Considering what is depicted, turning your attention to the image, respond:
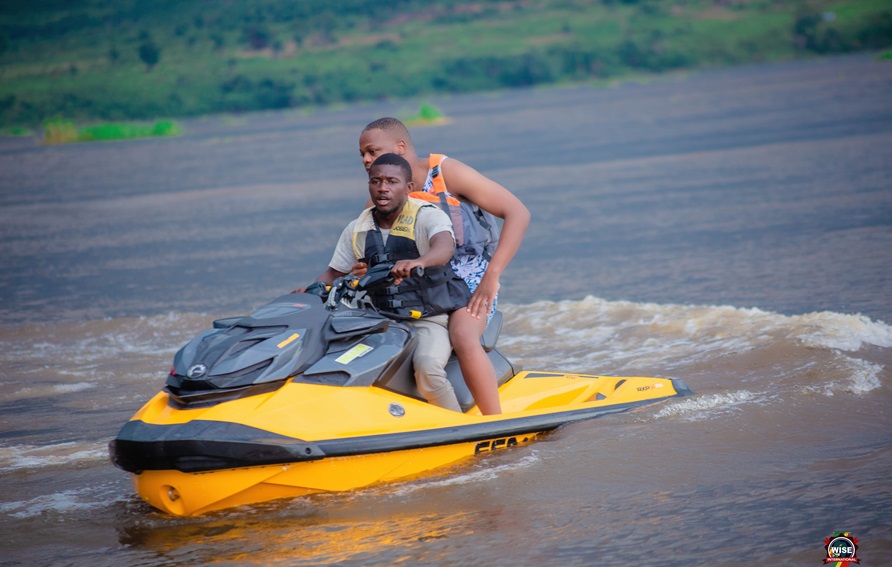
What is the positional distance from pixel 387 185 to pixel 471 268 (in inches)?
31.1

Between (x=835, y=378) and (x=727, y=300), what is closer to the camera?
(x=835, y=378)

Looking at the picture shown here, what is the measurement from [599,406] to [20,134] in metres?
73.5

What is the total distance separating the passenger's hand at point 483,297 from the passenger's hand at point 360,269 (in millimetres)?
550

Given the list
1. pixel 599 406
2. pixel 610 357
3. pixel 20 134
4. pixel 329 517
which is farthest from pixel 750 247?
pixel 20 134

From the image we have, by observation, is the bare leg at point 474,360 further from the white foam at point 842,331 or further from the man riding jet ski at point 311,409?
the white foam at point 842,331

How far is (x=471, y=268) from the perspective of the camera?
5.86m

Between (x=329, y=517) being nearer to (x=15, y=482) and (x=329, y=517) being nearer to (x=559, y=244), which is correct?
(x=15, y=482)

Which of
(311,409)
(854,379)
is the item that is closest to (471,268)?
(311,409)

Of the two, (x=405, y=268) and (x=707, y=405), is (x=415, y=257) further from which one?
(x=707, y=405)

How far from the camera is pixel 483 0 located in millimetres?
149250

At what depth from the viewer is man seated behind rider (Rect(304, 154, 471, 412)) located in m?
5.34

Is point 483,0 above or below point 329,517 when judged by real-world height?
above

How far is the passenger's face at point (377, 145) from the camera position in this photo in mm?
5609
